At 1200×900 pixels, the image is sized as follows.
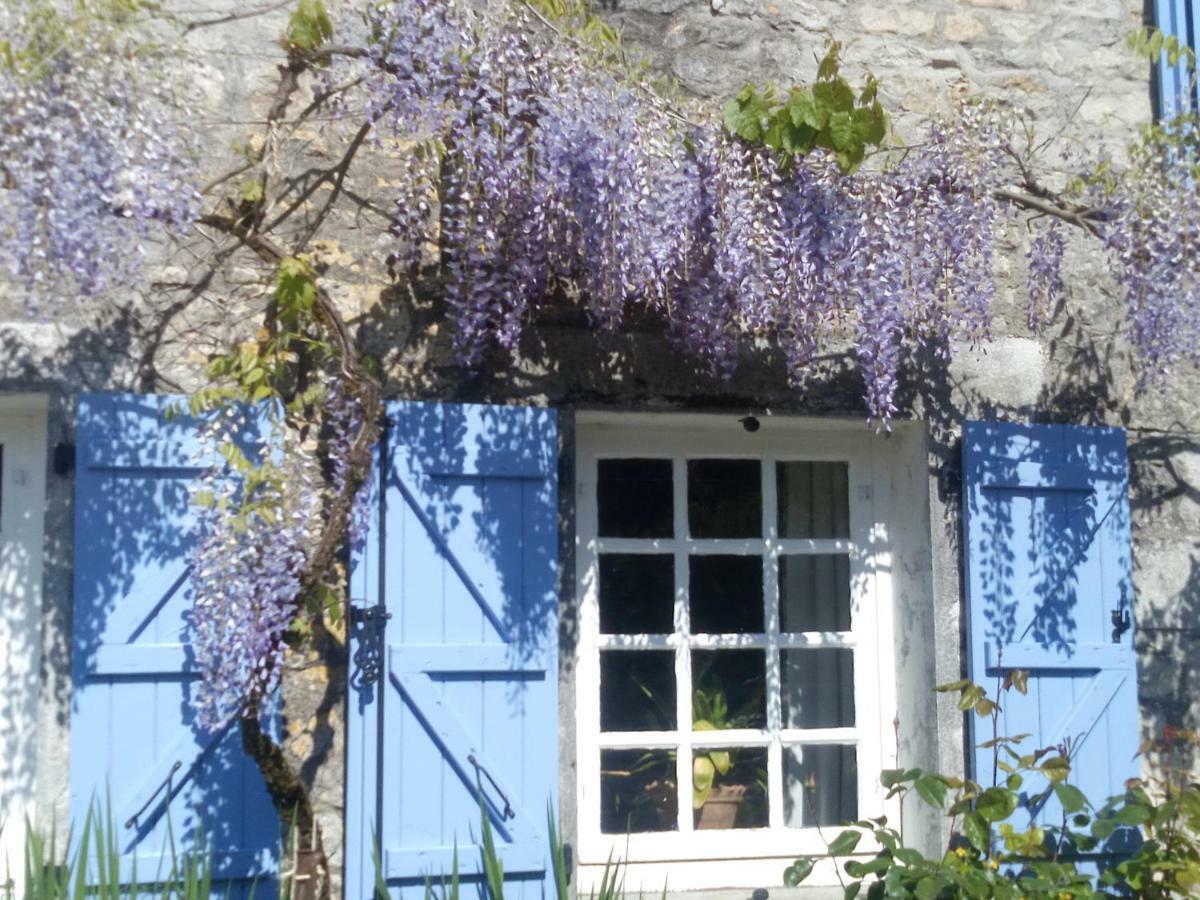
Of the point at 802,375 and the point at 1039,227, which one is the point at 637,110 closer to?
the point at 802,375

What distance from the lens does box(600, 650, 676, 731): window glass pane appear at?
3.80 meters

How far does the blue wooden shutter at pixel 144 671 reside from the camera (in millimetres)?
3164

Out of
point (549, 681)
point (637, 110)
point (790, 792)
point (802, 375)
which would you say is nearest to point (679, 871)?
point (790, 792)

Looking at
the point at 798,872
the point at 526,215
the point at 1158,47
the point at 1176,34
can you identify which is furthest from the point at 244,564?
the point at 1176,34

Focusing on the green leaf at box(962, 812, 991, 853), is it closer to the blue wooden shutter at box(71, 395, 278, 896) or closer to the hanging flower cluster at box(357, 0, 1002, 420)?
the hanging flower cluster at box(357, 0, 1002, 420)

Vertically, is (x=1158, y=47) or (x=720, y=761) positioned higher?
(x=1158, y=47)

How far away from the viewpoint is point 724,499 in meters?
3.94

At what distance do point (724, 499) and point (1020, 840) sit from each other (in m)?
A: 1.19

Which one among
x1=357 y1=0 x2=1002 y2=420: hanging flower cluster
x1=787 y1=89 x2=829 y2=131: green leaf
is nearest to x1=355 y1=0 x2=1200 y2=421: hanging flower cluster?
x1=357 y1=0 x2=1002 y2=420: hanging flower cluster

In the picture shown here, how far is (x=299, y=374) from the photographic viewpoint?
3.52 m

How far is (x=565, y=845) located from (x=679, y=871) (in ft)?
1.41

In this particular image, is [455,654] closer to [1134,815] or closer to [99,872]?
[99,872]

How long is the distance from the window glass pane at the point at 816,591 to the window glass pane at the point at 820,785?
1.15 feet

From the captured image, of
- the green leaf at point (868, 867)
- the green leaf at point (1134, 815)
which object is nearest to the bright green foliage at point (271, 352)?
the green leaf at point (868, 867)
